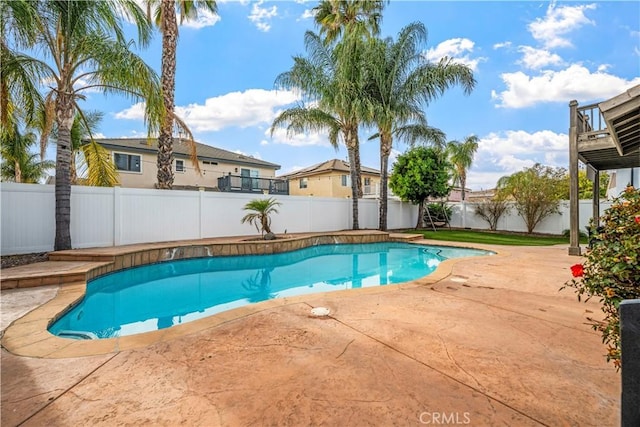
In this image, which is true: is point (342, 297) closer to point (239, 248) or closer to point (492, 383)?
point (492, 383)

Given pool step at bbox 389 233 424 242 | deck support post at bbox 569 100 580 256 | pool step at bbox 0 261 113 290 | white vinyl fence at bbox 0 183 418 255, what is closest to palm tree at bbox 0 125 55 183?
white vinyl fence at bbox 0 183 418 255

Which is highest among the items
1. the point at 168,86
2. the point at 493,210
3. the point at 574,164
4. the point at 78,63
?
the point at 168,86

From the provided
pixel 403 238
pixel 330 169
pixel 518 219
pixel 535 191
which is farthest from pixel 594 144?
pixel 330 169

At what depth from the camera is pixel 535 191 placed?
1471cm

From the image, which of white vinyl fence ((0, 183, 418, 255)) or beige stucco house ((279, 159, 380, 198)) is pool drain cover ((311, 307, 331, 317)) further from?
beige stucco house ((279, 159, 380, 198))

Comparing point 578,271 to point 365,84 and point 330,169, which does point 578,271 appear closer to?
point 365,84

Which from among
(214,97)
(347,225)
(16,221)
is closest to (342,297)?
(16,221)

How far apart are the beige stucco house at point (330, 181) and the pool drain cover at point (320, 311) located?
21.1m

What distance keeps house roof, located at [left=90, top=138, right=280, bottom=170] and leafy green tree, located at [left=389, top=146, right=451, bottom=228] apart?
11.0m

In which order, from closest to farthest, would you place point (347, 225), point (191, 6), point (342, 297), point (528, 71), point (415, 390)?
point (415, 390), point (342, 297), point (191, 6), point (528, 71), point (347, 225)

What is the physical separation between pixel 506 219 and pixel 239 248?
15038 millimetres

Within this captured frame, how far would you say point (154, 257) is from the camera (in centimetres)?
859

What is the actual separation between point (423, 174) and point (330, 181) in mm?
10245

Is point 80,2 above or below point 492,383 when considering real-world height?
above
